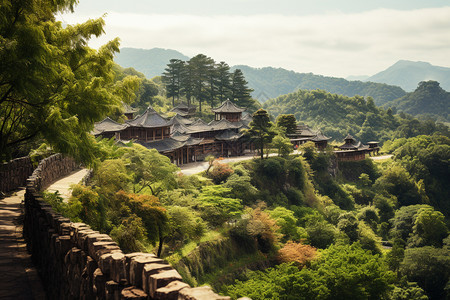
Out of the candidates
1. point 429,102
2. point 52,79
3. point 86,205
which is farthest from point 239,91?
point 429,102

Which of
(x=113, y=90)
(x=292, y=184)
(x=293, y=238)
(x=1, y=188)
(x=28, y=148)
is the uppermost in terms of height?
(x=113, y=90)

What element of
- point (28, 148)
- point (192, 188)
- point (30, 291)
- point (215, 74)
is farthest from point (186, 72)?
point (30, 291)

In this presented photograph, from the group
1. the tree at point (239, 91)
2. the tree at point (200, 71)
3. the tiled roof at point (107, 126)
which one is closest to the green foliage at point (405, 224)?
the tiled roof at point (107, 126)

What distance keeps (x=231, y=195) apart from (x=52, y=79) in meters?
24.5

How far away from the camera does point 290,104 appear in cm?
12850

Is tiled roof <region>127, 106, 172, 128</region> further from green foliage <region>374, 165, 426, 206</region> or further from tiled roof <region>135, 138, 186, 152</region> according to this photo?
green foliage <region>374, 165, 426, 206</region>

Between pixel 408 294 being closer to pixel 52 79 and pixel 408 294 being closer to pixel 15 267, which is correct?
pixel 15 267

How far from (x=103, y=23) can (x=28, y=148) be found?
48.0ft

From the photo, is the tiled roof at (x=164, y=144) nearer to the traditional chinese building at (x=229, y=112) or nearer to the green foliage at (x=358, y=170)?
the traditional chinese building at (x=229, y=112)

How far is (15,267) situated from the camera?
917cm

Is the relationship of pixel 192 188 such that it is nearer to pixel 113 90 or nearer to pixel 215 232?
pixel 215 232

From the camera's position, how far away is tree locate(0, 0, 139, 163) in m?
8.95

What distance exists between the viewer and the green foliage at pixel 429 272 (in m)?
32.5

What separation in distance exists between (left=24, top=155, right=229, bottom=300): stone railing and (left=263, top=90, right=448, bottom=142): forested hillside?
9377 centimetres
